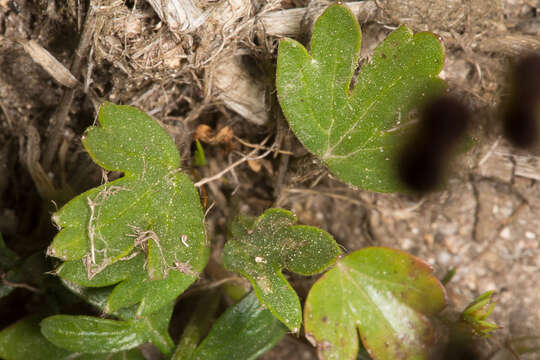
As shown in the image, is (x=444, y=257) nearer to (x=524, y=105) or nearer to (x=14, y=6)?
(x=524, y=105)

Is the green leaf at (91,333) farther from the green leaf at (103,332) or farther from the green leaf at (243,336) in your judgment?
the green leaf at (243,336)

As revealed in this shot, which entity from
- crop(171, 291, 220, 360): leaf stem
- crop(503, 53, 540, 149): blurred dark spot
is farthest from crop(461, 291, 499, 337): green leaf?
crop(171, 291, 220, 360): leaf stem

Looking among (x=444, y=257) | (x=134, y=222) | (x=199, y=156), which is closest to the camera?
(x=134, y=222)

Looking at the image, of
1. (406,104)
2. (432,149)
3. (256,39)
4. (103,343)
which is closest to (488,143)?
(432,149)

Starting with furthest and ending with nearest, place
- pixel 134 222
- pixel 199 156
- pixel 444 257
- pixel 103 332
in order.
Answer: pixel 444 257 < pixel 199 156 < pixel 103 332 < pixel 134 222

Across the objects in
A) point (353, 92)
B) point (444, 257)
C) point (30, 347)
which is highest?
point (353, 92)

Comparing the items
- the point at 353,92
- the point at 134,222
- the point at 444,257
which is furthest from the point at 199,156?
the point at 444,257

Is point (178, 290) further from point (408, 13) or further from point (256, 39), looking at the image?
point (408, 13)
